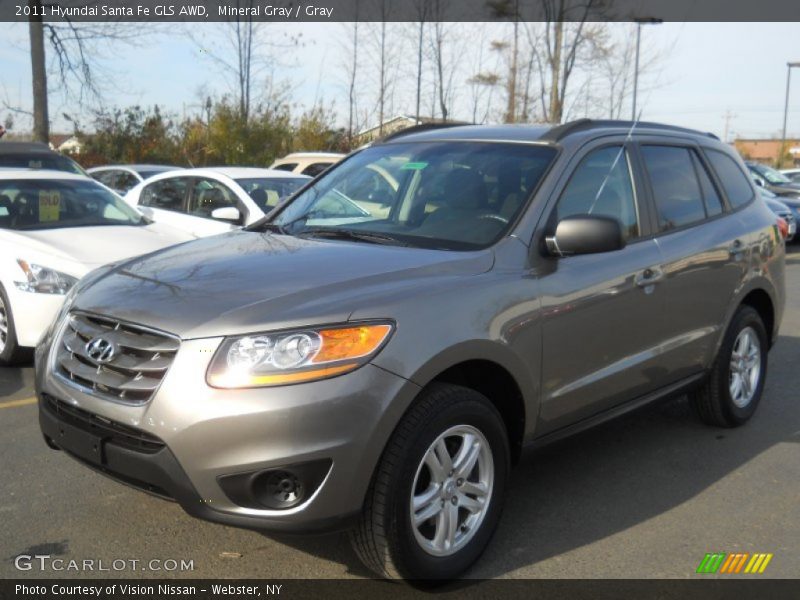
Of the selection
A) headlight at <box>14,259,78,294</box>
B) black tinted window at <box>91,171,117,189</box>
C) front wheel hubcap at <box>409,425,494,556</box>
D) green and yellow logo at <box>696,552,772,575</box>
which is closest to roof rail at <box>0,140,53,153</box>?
black tinted window at <box>91,171,117,189</box>

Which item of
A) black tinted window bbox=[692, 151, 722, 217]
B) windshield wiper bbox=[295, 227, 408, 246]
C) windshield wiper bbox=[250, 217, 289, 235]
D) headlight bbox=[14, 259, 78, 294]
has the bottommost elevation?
headlight bbox=[14, 259, 78, 294]

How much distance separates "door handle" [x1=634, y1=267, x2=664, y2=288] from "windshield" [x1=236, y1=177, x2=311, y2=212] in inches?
219

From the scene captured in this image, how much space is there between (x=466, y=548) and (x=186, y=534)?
1.23 meters

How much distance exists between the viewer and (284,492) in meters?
2.91

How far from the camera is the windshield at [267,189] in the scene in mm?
9273

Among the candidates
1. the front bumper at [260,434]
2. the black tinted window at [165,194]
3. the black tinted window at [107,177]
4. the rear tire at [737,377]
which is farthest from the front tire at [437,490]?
the black tinted window at [107,177]

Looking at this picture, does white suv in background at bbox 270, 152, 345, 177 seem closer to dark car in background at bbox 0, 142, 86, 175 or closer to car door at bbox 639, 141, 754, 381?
dark car in background at bbox 0, 142, 86, 175

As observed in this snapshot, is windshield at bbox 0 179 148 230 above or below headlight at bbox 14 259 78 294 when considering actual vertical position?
above

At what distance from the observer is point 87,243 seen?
6684mm

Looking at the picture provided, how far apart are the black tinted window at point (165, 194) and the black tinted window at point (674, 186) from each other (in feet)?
20.8

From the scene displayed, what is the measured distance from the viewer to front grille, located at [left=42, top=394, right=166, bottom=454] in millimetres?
Result: 2953

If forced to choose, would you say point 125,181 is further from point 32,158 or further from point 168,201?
point 168,201

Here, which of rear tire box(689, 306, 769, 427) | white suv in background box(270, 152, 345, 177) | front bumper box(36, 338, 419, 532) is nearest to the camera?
front bumper box(36, 338, 419, 532)

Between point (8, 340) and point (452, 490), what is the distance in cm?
434
